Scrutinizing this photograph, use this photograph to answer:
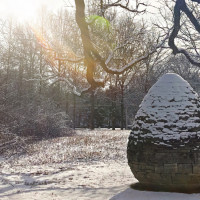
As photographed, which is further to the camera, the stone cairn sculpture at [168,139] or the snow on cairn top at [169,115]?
the snow on cairn top at [169,115]

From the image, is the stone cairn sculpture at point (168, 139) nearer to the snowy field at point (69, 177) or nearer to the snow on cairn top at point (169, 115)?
the snow on cairn top at point (169, 115)

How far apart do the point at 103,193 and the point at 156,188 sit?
3.49 feet

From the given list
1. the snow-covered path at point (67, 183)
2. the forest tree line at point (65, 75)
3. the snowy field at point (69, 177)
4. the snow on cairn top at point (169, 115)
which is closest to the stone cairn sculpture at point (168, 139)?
the snow on cairn top at point (169, 115)

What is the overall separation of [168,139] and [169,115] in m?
0.47

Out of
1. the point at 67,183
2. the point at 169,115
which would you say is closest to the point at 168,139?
the point at 169,115

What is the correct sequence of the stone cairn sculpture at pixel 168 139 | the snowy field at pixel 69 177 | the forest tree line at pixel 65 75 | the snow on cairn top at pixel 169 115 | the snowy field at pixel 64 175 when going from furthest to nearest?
the forest tree line at pixel 65 75, the snowy field at pixel 64 175, the snowy field at pixel 69 177, the snow on cairn top at pixel 169 115, the stone cairn sculpture at pixel 168 139

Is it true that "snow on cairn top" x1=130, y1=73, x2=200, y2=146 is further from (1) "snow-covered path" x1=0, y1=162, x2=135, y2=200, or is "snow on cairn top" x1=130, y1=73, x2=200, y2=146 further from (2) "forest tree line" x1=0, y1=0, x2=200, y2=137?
(2) "forest tree line" x1=0, y1=0, x2=200, y2=137

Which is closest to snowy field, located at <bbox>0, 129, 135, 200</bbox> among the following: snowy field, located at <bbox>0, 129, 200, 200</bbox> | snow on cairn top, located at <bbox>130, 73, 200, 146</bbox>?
snowy field, located at <bbox>0, 129, 200, 200</bbox>

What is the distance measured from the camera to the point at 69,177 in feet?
23.7

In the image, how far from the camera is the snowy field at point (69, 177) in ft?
17.4

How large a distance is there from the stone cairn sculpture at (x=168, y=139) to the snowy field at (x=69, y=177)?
0.31 metres

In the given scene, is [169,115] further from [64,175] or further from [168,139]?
[64,175]

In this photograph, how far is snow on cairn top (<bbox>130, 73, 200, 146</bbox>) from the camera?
16.8 ft

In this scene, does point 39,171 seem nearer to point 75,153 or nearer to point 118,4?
point 75,153
